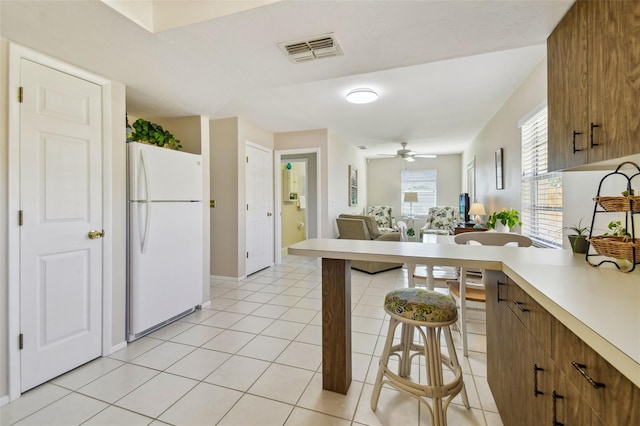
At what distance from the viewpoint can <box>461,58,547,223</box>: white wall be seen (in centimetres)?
269

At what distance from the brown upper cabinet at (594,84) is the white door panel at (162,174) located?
286cm

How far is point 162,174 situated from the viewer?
253cm

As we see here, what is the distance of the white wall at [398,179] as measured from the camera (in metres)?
7.79

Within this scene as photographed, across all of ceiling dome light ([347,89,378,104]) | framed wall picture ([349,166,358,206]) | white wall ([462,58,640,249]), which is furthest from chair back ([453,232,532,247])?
framed wall picture ([349,166,358,206])

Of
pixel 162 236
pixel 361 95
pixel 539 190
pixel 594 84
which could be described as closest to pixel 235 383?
pixel 162 236

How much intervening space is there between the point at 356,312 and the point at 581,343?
2.34 m

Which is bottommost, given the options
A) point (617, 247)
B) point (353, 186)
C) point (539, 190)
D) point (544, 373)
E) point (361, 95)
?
point (544, 373)

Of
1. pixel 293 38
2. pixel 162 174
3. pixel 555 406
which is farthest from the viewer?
pixel 162 174

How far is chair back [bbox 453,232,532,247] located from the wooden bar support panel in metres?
0.93

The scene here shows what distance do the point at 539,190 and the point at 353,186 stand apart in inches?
162

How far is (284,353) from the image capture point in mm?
2139

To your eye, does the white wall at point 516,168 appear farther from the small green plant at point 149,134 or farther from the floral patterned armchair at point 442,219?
the small green plant at point 149,134

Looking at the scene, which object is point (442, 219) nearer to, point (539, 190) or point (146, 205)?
point (539, 190)

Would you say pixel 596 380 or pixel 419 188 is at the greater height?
pixel 419 188
